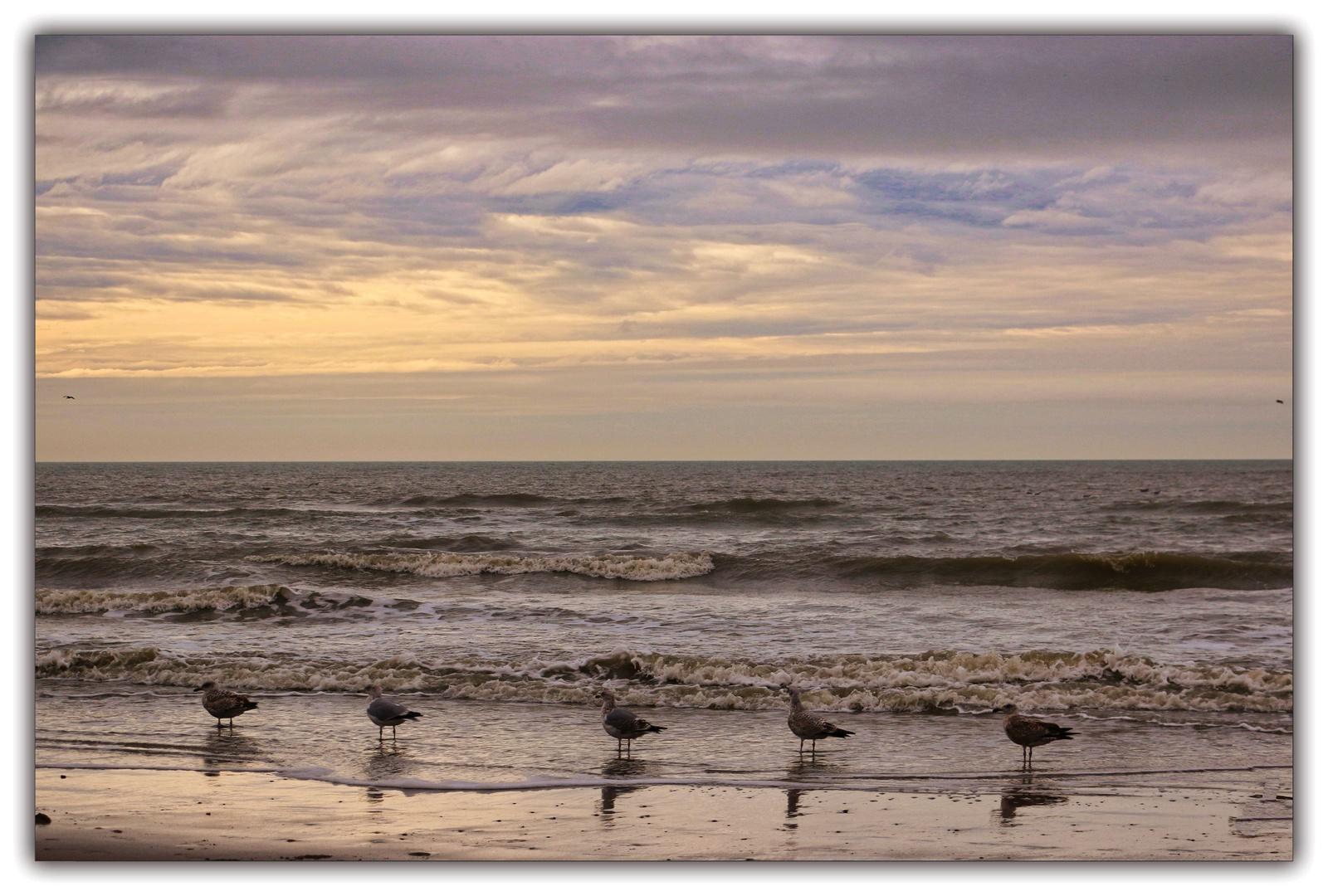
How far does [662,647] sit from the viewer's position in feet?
40.9

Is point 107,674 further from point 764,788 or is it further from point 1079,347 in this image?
point 1079,347

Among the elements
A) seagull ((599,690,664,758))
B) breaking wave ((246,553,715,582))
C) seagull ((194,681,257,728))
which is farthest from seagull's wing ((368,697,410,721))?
breaking wave ((246,553,715,582))

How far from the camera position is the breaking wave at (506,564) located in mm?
20953

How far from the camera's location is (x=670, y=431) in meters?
11.4

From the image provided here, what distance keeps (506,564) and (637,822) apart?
611 inches

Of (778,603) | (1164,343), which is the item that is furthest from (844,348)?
(778,603)

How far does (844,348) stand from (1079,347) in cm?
203

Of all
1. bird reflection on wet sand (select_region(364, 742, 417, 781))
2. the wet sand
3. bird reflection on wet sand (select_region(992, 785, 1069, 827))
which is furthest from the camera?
bird reflection on wet sand (select_region(364, 742, 417, 781))

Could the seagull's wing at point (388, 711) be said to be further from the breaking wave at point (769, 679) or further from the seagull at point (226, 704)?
the breaking wave at point (769, 679)

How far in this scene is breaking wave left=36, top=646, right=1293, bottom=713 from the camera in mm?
9922

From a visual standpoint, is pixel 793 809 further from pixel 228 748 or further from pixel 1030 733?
pixel 228 748

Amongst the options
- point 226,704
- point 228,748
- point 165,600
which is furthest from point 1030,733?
point 165,600

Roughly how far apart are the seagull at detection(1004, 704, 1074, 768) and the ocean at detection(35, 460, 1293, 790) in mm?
166

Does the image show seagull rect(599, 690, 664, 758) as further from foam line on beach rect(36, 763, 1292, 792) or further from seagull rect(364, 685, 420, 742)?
seagull rect(364, 685, 420, 742)
